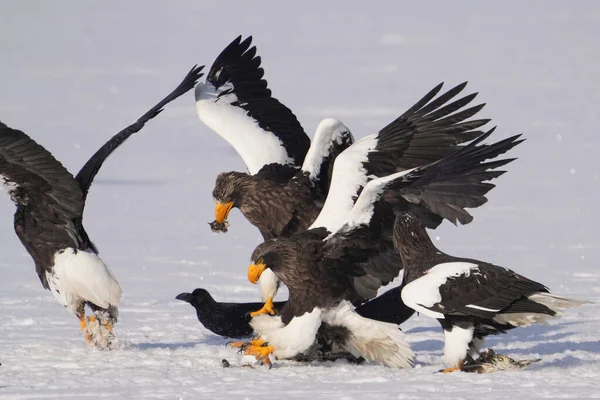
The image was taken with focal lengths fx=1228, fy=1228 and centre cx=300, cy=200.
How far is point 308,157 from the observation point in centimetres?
761

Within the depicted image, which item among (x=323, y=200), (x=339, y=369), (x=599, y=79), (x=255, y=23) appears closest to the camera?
(x=339, y=369)

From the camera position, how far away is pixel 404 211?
6555 millimetres

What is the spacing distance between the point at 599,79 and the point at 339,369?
54.1 ft

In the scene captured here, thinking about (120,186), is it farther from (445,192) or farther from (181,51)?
(181,51)

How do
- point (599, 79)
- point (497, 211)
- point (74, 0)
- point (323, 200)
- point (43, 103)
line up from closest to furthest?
point (323, 200) → point (497, 211) → point (43, 103) → point (599, 79) → point (74, 0)

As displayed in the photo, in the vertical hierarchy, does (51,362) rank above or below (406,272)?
below

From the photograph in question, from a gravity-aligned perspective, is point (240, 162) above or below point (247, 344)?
above

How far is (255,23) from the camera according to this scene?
1109 inches

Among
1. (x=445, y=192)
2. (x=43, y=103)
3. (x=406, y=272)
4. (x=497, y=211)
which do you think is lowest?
(x=406, y=272)

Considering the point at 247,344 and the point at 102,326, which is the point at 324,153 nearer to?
the point at 247,344

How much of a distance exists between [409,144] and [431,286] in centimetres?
146

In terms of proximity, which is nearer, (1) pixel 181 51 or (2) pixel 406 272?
(2) pixel 406 272

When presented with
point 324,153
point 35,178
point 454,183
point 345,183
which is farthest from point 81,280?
point 454,183

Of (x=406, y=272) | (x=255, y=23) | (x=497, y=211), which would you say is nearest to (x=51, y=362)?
(x=406, y=272)
